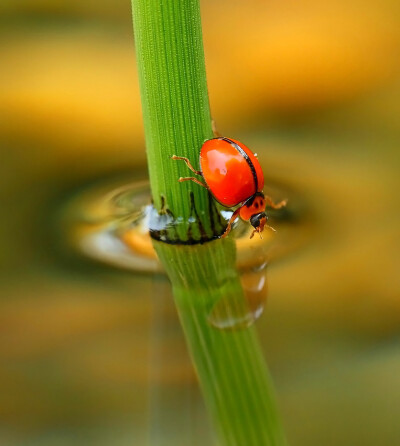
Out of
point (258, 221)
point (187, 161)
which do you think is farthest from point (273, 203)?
→ point (187, 161)

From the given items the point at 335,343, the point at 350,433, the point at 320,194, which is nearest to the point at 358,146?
the point at 320,194

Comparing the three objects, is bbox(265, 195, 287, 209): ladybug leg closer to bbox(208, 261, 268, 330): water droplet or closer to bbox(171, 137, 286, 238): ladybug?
bbox(171, 137, 286, 238): ladybug

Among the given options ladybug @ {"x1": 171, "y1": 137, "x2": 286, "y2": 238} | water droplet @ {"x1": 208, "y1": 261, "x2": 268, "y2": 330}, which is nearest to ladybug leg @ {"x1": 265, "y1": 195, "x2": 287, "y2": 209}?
ladybug @ {"x1": 171, "y1": 137, "x2": 286, "y2": 238}

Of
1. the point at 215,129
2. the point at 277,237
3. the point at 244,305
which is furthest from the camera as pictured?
the point at 215,129

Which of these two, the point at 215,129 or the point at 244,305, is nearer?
the point at 244,305

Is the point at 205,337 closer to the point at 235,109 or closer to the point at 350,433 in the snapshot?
the point at 350,433

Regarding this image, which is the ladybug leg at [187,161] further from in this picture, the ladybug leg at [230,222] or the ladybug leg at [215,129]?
the ladybug leg at [215,129]

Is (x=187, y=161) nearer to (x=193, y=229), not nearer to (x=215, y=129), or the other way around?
(x=193, y=229)

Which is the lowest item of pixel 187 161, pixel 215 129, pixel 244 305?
pixel 244 305
